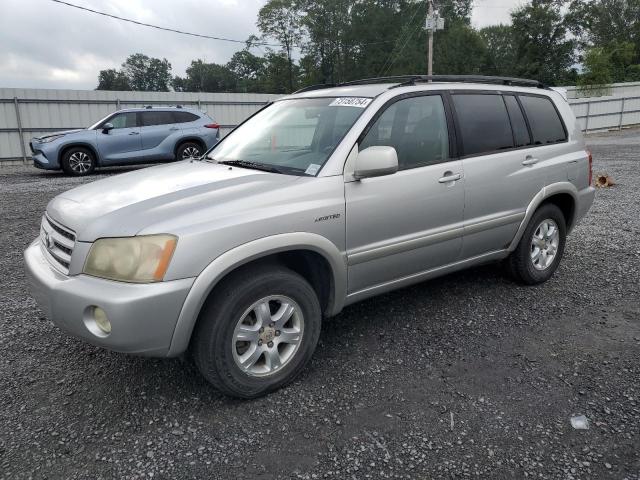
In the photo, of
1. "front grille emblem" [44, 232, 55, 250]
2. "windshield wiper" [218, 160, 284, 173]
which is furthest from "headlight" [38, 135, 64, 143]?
"front grille emblem" [44, 232, 55, 250]

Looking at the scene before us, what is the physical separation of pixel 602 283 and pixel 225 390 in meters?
3.57

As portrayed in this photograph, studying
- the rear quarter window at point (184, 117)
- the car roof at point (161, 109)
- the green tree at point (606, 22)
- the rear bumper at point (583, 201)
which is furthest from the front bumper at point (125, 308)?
the green tree at point (606, 22)

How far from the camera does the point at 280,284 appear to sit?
2.81 meters

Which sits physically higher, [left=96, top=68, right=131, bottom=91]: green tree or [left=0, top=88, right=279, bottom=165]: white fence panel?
[left=96, top=68, right=131, bottom=91]: green tree

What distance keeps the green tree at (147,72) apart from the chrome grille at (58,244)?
9066cm

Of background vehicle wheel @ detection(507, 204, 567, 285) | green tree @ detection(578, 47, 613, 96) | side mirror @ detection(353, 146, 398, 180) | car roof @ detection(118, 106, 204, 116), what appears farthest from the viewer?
green tree @ detection(578, 47, 613, 96)

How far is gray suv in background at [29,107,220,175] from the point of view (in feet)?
39.5

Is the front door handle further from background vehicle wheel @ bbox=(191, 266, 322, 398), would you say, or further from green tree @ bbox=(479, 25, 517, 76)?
green tree @ bbox=(479, 25, 517, 76)

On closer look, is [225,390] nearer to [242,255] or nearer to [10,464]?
[242,255]

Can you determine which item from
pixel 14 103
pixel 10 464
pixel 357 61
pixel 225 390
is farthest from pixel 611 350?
pixel 357 61

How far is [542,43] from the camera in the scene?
5194 cm

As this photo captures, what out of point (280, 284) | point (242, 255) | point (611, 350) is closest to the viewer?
point (242, 255)

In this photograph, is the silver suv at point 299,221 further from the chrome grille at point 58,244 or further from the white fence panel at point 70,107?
the white fence panel at point 70,107

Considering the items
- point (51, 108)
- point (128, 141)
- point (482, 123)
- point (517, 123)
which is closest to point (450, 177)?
point (482, 123)
